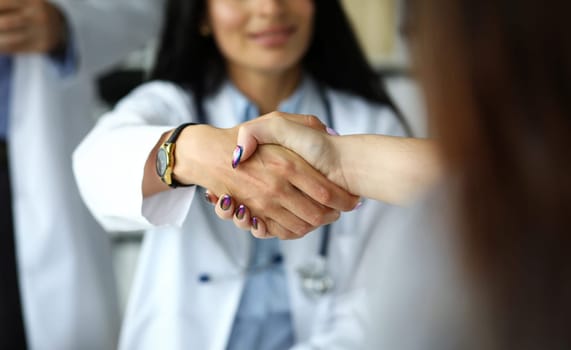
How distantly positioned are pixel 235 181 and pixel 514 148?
1.26 ft

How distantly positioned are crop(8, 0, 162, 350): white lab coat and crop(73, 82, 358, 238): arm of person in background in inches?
11.6

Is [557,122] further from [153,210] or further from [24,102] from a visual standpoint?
[24,102]

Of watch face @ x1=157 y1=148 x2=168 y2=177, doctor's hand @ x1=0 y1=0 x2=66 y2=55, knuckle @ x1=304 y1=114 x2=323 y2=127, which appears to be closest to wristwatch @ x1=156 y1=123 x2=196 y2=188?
watch face @ x1=157 y1=148 x2=168 y2=177

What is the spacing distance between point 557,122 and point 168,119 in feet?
2.02

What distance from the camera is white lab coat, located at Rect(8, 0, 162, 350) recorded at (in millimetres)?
1113

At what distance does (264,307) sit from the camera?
94 centimetres

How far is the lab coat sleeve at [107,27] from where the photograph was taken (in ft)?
3.57

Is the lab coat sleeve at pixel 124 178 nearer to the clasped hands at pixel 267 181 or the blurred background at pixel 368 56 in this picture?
the clasped hands at pixel 267 181

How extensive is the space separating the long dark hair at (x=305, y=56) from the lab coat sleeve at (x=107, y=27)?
0.12 metres

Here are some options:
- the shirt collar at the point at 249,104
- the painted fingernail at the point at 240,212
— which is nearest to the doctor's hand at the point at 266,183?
the painted fingernail at the point at 240,212

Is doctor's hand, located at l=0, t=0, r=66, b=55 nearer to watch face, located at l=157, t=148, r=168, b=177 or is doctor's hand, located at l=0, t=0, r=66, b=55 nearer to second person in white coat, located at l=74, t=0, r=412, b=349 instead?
second person in white coat, located at l=74, t=0, r=412, b=349

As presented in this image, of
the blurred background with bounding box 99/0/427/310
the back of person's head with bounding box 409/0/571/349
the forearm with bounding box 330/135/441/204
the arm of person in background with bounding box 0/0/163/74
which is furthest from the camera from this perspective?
the blurred background with bounding box 99/0/427/310

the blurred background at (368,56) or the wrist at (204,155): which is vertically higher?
the wrist at (204,155)

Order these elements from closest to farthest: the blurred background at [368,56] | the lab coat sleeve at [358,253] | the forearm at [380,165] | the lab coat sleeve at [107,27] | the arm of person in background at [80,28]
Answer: the forearm at [380,165]
the lab coat sleeve at [358,253]
the arm of person in background at [80,28]
the lab coat sleeve at [107,27]
the blurred background at [368,56]
